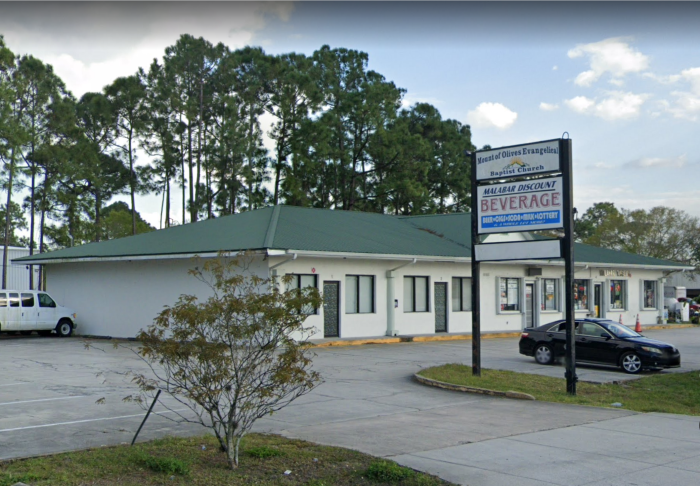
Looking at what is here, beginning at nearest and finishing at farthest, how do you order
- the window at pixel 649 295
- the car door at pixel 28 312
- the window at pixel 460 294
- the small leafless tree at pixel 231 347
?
the small leafless tree at pixel 231 347, the car door at pixel 28 312, the window at pixel 460 294, the window at pixel 649 295

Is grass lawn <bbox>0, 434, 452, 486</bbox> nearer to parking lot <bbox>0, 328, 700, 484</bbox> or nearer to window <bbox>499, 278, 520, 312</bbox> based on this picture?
parking lot <bbox>0, 328, 700, 484</bbox>

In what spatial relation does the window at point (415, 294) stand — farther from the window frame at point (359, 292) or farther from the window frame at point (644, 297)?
the window frame at point (644, 297)

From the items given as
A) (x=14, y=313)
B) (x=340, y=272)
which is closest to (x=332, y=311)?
(x=340, y=272)

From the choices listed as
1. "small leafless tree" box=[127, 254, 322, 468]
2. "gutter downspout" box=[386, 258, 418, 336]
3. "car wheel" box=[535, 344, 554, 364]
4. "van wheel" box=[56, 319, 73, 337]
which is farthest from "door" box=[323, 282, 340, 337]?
"small leafless tree" box=[127, 254, 322, 468]

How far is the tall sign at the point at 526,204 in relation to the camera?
15516mm

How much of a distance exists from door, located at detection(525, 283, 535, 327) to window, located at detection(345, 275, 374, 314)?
31.8 ft

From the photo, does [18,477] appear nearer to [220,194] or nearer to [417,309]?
[417,309]

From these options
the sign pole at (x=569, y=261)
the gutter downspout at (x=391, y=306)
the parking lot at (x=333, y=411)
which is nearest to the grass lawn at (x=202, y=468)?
the parking lot at (x=333, y=411)

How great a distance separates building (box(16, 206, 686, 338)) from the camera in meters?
26.6

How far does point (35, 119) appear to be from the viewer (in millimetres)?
42438

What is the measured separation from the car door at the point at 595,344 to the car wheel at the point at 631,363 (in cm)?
28

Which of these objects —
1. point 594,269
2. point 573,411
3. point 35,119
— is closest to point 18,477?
point 573,411

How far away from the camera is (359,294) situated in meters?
28.1

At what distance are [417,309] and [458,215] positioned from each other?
26.3 ft
